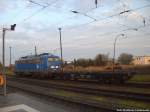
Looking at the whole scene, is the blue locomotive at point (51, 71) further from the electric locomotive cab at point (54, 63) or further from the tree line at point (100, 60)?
the tree line at point (100, 60)

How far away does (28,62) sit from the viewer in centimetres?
4462

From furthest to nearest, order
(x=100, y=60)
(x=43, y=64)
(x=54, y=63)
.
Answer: (x=100, y=60) < (x=54, y=63) < (x=43, y=64)

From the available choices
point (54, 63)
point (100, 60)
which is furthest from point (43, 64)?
point (100, 60)

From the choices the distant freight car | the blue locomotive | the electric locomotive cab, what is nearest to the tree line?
the blue locomotive

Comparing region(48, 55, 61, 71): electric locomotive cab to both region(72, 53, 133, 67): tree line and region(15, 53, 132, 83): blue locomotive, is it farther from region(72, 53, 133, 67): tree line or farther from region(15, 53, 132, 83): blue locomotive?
region(72, 53, 133, 67): tree line

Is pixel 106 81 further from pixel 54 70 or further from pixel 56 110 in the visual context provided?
pixel 56 110

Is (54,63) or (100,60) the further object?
(100,60)

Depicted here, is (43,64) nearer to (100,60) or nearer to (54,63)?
(54,63)

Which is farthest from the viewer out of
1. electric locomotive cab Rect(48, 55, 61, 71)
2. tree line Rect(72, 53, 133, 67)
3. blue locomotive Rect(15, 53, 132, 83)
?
tree line Rect(72, 53, 133, 67)

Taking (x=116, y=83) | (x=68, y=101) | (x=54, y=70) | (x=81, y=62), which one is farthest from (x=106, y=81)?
(x=81, y=62)

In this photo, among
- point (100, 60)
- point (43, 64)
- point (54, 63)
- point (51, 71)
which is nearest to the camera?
point (51, 71)

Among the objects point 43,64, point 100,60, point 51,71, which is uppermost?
point 100,60

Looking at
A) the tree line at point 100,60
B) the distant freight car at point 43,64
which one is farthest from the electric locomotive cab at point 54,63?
the tree line at point 100,60

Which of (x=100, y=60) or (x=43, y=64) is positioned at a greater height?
(x=100, y=60)
